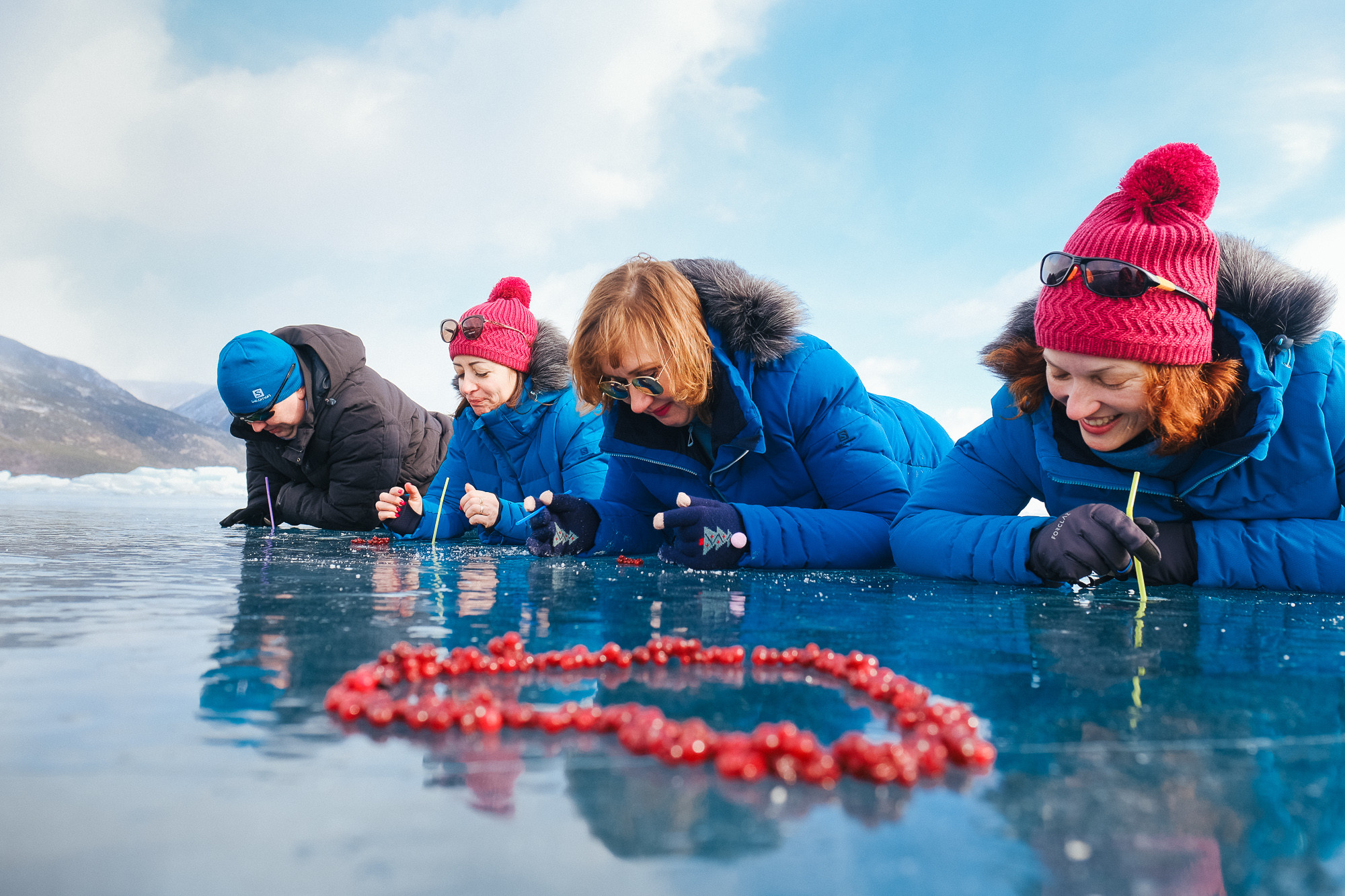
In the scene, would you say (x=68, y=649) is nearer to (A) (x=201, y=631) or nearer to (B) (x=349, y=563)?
(A) (x=201, y=631)

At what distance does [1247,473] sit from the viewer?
2377 millimetres

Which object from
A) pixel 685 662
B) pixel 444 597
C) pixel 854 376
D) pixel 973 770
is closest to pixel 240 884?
pixel 973 770

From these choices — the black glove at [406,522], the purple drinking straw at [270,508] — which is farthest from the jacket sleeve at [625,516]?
the purple drinking straw at [270,508]

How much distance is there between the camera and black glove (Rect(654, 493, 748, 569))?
2.70m

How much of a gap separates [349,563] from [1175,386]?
242 centimetres

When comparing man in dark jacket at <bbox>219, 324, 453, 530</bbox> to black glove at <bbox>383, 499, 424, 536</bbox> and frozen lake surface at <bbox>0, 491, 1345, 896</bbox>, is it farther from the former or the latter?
frozen lake surface at <bbox>0, 491, 1345, 896</bbox>

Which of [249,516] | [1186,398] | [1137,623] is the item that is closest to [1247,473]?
[1186,398]

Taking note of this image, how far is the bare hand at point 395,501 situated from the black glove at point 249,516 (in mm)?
2120

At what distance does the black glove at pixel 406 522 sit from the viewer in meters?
4.29

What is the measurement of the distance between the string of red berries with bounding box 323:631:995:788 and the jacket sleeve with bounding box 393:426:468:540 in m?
3.21

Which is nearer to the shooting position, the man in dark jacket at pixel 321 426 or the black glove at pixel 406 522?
the black glove at pixel 406 522

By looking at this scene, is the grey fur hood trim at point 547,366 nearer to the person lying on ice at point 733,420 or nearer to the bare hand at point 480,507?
the bare hand at point 480,507

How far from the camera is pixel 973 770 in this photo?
859 mm

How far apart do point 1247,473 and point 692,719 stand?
2.09 meters
